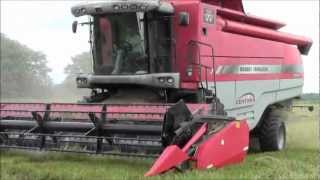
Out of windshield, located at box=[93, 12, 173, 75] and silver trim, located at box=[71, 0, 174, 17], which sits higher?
silver trim, located at box=[71, 0, 174, 17]

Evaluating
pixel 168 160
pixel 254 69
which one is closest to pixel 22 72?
pixel 254 69

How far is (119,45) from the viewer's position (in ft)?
29.5

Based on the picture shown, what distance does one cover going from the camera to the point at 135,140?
7.23 metres

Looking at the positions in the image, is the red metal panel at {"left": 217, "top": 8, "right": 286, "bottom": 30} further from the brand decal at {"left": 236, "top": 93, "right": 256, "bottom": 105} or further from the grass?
the grass

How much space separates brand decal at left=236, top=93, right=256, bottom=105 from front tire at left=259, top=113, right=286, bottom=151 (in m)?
0.84

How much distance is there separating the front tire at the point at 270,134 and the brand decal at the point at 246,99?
2.76 ft

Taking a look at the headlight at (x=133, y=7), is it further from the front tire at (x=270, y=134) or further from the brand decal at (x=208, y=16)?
the front tire at (x=270, y=134)

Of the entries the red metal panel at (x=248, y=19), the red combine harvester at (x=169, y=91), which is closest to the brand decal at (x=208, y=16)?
the red combine harvester at (x=169, y=91)

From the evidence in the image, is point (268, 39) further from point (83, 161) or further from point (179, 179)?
point (179, 179)

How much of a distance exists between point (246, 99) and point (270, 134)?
1133 millimetres

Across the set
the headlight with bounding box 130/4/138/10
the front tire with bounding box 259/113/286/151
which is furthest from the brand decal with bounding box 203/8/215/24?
the front tire with bounding box 259/113/286/151

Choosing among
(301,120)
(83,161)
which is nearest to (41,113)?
(83,161)

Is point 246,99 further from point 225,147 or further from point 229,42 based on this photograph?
point 225,147

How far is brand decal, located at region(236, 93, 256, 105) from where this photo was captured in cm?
990
